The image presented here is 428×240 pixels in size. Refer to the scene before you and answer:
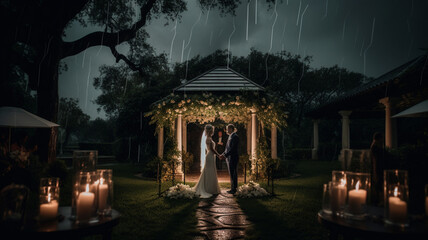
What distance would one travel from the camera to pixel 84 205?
2564 millimetres

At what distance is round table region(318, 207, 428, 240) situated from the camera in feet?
7.16

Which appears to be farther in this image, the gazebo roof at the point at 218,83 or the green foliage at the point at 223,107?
the gazebo roof at the point at 218,83

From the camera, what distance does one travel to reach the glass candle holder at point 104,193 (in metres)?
2.74

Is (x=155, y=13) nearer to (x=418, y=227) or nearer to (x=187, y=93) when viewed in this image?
(x=187, y=93)

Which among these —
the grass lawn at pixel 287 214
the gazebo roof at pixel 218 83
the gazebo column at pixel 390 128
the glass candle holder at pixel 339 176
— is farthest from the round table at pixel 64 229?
the gazebo column at pixel 390 128

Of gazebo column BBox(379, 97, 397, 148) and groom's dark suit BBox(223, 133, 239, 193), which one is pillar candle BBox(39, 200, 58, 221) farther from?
gazebo column BBox(379, 97, 397, 148)

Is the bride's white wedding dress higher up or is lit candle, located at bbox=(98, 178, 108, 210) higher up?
lit candle, located at bbox=(98, 178, 108, 210)

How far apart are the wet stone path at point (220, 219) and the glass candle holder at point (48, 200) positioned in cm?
274

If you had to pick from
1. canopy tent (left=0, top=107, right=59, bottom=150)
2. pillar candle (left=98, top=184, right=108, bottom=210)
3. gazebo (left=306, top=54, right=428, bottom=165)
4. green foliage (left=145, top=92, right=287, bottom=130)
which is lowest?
pillar candle (left=98, top=184, right=108, bottom=210)

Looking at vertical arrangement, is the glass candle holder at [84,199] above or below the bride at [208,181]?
above

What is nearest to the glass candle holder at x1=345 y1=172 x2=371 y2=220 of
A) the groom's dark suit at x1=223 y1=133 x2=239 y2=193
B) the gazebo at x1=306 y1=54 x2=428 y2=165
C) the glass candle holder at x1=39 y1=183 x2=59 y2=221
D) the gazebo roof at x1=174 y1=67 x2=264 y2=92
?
the gazebo at x1=306 y1=54 x2=428 y2=165

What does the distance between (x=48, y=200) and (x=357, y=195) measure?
275 centimetres

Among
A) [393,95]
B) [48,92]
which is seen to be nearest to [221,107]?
[48,92]

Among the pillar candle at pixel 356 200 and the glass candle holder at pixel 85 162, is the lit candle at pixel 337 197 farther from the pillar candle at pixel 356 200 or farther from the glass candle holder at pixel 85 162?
the glass candle holder at pixel 85 162
